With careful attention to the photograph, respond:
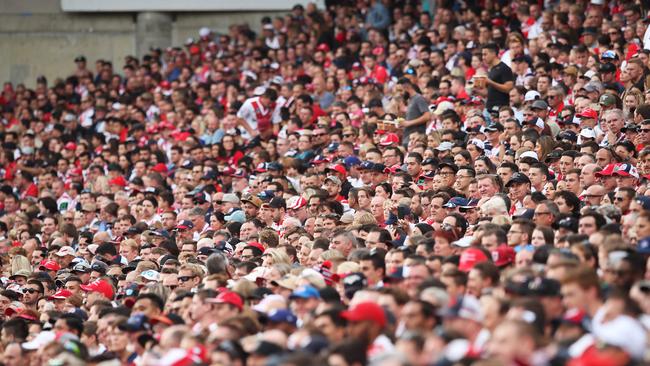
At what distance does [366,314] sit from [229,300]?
5.79ft

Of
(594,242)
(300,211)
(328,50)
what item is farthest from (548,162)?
(328,50)

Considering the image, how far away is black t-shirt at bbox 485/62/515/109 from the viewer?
1537 cm

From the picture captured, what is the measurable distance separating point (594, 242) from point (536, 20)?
10.0 metres

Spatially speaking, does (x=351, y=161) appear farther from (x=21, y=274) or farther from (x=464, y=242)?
(x=464, y=242)

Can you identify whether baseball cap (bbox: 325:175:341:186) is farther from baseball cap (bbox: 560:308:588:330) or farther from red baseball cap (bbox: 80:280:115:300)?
baseball cap (bbox: 560:308:588:330)

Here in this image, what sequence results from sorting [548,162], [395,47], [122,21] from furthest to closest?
[122,21] → [395,47] → [548,162]

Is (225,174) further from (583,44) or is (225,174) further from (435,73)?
(583,44)

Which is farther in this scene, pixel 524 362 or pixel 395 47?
pixel 395 47

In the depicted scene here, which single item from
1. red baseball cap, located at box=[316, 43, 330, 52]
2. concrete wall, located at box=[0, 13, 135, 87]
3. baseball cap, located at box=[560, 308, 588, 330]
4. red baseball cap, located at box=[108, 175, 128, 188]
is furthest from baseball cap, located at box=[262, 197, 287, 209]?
concrete wall, located at box=[0, 13, 135, 87]

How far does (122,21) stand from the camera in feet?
85.0

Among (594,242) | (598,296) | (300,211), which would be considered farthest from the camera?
Answer: (300,211)

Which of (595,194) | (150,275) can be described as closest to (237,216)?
(150,275)

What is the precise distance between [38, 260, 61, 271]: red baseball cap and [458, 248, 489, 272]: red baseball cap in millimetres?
6399

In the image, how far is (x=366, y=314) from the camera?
24.6 feet
